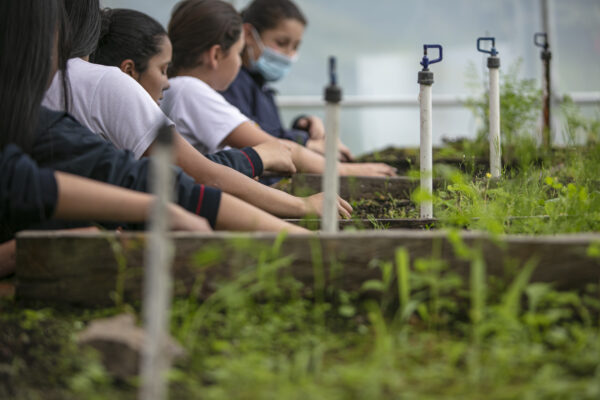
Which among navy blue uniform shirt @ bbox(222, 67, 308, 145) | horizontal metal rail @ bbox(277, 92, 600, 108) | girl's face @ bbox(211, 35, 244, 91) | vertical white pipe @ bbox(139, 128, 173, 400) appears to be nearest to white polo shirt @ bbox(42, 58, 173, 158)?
vertical white pipe @ bbox(139, 128, 173, 400)

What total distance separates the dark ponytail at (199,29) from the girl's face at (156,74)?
624 millimetres

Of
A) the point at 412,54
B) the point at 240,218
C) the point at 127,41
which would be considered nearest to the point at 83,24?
the point at 127,41

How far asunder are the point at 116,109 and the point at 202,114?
0.90m

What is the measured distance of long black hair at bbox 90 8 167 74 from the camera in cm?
250

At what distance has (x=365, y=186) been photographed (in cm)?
288

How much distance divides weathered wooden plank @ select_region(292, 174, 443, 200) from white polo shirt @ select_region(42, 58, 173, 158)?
926 mm

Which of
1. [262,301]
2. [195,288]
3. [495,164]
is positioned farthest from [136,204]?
[495,164]

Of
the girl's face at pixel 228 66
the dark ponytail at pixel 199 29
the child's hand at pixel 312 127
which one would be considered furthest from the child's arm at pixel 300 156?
the child's hand at pixel 312 127

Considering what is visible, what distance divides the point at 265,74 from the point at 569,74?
362cm

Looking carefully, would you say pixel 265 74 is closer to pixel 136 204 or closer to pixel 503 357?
pixel 136 204

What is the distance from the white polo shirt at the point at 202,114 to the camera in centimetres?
291

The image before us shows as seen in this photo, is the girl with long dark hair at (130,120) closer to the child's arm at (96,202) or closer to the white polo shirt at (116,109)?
the white polo shirt at (116,109)

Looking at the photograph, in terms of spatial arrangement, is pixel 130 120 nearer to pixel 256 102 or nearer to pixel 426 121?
pixel 426 121

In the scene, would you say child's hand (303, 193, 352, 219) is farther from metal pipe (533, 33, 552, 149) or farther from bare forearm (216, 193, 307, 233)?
metal pipe (533, 33, 552, 149)
